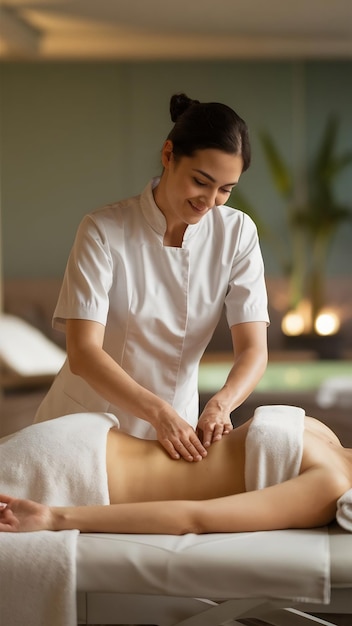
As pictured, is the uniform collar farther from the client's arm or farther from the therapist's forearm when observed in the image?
the client's arm

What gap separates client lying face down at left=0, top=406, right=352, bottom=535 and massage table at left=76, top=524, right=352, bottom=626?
5 cm

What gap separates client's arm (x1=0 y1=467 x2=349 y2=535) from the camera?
1.70 metres

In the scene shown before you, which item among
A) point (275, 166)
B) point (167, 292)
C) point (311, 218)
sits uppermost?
point (167, 292)

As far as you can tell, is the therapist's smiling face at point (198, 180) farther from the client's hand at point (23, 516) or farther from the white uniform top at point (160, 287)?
the client's hand at point (23, 516)

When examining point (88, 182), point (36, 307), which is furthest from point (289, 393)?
point (88, 182)

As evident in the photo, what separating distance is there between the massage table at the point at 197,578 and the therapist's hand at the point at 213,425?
26cm

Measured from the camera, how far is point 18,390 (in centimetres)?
470

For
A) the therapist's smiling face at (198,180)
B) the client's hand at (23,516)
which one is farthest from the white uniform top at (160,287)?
the client's hand at (23,516)

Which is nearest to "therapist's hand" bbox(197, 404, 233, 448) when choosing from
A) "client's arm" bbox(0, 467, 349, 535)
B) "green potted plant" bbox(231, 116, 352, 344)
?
"client's arm" bbox(0, 467, 349, 535)

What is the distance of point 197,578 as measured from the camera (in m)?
1.57

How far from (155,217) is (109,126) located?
182 inches

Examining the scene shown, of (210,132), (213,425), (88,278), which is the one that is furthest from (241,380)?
(210,132)

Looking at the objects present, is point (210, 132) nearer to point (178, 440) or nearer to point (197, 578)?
point (178, 440)

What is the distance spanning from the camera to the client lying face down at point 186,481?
1709 mm
